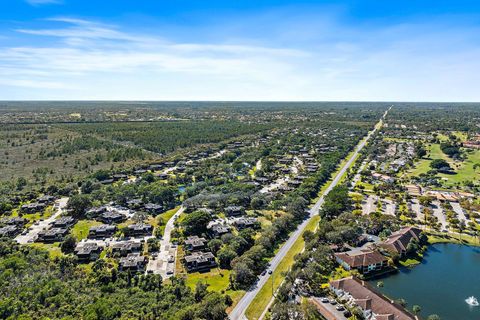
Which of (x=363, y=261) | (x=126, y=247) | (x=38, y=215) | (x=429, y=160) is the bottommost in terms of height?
(x=38, y=215)

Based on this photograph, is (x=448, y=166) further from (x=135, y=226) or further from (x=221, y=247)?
(x=135, y=226)

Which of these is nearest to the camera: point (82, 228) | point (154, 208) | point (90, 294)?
point (90, 294)

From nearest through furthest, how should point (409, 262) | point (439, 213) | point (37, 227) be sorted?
point (409, 262) < point (37, 227) < point (439, 213)

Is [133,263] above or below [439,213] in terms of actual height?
above

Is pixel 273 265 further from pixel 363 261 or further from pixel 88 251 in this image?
pixel 88 251

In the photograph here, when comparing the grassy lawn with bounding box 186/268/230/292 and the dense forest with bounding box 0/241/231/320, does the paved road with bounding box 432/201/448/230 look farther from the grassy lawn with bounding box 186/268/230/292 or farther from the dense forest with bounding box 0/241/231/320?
the dense forest with bounding box 0/241/231/320

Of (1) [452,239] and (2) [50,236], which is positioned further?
(1) [452,239]

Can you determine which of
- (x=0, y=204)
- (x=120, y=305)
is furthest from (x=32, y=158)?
(x=120, y=305)

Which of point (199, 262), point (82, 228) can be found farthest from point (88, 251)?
point (199, 262)
